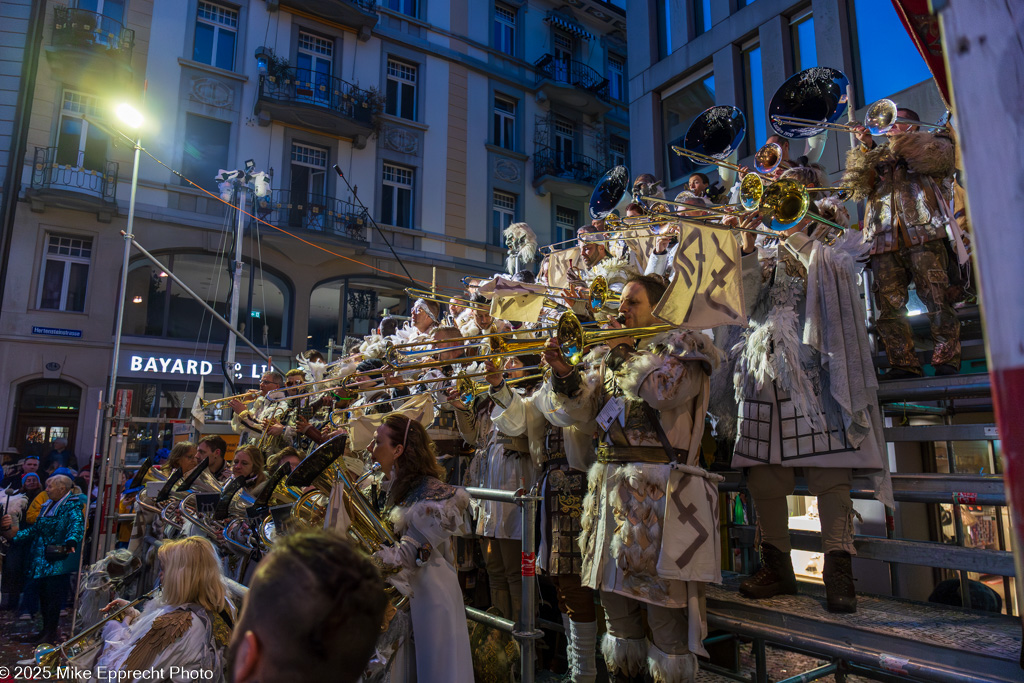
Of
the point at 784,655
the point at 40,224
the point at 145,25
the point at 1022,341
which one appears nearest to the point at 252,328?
the point at 40,224

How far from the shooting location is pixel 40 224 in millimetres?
14906

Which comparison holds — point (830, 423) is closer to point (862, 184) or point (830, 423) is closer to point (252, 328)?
point (862, 184)

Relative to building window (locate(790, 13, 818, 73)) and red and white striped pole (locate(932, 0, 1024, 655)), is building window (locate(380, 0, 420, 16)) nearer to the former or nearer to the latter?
building window (locate(790, 13, 818, 73))

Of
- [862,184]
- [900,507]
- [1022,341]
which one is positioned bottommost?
[900,507]

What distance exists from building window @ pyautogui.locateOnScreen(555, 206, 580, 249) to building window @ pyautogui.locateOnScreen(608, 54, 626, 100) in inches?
226

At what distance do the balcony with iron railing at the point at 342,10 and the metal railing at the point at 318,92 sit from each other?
5.90 ft

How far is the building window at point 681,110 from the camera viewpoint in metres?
13.8

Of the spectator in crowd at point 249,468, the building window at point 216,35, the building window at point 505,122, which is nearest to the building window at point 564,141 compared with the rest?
the building window at point 505,122

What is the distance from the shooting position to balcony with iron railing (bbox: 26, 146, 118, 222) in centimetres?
1474

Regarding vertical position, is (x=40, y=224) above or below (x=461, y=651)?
above

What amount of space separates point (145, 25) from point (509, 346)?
17609mm

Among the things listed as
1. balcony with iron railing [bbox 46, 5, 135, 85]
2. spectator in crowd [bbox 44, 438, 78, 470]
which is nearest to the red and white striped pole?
spectator in crowd [bbox 44, 438, 78, 470]

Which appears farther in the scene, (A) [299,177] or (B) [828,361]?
(A) [299,177]

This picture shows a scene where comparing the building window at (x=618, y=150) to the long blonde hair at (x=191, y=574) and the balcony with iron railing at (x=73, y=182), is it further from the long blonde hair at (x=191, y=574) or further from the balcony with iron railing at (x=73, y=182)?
the long blonde hair at (x=191, y=574)
